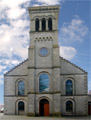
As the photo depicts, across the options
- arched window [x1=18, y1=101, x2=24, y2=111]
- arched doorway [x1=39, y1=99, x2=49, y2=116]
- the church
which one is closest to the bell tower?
the church

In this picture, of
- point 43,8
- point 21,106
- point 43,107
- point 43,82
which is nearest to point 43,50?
point 43,82

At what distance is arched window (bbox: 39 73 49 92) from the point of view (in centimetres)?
3915

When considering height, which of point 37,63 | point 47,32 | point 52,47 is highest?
point 47,32

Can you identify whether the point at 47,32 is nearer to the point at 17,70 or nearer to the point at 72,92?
the point at 17,70

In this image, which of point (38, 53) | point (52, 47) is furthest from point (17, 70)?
point (52, 47)

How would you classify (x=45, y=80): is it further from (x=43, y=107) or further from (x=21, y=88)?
(x=21, y=88)

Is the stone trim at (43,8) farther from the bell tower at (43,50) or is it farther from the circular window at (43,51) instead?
the circular window at (43,51)

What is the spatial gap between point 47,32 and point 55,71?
7856 mm

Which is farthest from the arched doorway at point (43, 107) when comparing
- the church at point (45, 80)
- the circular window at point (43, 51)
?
the circular window at point (43, 51)

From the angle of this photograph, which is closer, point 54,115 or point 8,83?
point 54,115

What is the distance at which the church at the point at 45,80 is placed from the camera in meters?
38.7

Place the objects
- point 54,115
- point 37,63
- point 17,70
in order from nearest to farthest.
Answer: point 54,115 < point 37,63 < point 17,70

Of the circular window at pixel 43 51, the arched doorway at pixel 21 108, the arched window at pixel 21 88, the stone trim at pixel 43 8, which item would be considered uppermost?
the stone trim at pixel 43 8

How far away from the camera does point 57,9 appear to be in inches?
1628
